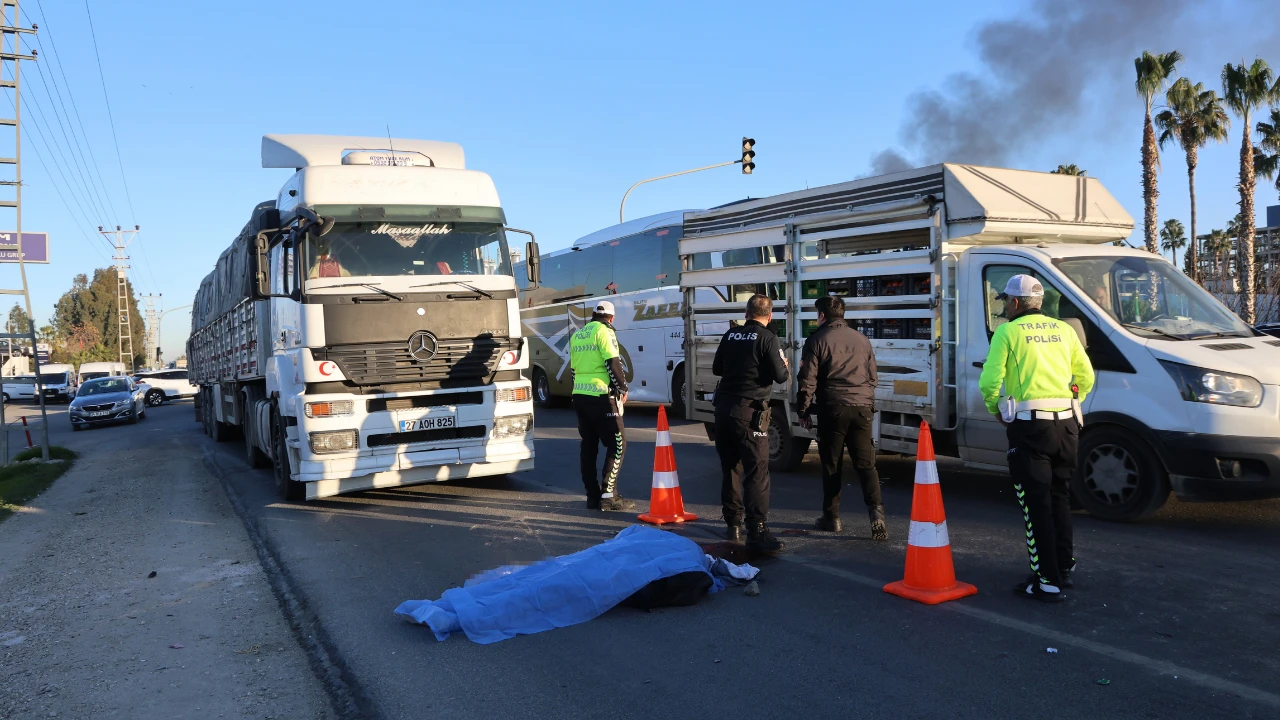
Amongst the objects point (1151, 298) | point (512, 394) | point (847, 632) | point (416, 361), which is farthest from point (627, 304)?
point (847, 632)

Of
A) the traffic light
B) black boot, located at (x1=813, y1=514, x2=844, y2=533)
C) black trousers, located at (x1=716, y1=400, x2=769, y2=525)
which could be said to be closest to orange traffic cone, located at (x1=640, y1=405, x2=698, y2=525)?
black trousers, located at (x1=716, y1=400, x2=769, y2=525)

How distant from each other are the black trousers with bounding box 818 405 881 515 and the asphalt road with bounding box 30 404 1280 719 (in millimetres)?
464

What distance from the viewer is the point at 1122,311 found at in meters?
7.39

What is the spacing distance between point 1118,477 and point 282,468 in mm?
8125

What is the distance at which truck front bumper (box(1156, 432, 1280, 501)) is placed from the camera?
6.41 metres

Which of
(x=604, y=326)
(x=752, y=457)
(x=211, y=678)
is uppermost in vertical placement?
(x=604, y=326)

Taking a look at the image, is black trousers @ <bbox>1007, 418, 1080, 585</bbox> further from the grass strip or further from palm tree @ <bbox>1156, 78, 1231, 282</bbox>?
palm tree @ <bbox>1156, 78, 1231, 282</bbox>

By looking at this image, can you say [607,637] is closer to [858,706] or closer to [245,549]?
[858,706]

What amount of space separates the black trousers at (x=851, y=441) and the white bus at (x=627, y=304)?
8362 mm

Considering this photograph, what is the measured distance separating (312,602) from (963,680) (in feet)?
13.0

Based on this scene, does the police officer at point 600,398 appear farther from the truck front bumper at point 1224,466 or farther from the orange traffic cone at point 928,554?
the truck front bumper at point 1224,466

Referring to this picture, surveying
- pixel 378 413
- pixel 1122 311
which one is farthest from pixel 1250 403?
pixel 378 413

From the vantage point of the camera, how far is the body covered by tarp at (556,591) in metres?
5.07

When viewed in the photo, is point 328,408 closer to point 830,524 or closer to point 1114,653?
point 830,524
